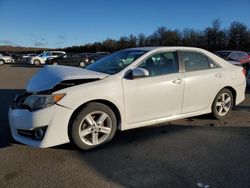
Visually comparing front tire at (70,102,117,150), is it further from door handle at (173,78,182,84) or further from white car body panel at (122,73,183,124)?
door handle at (173,78,182,84)

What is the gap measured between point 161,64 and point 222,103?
1759 millimetres

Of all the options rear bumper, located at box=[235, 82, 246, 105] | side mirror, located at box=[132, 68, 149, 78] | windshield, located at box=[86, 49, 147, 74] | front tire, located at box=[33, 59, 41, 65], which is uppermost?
windshield, located at box=[86, 49, 147, 74]

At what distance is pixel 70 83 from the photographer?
14.2 feet

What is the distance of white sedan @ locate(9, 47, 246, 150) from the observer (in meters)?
4.07

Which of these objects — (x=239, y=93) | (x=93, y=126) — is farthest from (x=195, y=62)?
(x=93, y=126)

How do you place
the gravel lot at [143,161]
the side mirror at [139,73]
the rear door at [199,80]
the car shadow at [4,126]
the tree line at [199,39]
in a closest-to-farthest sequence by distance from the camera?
the gravel lot at [143,161] → the side mirror at [139,73] → the car shadow at [4,126] → the rear door at [199,80] → the tree line at [199,39]

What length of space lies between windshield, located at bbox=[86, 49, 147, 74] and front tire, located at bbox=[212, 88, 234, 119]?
6.14 ft

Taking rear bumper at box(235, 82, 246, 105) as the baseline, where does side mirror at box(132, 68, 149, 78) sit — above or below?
above

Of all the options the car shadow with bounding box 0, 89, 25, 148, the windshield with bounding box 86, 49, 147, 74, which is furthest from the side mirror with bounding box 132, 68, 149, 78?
the car shadow with bounding box 0, 89, 25, 148

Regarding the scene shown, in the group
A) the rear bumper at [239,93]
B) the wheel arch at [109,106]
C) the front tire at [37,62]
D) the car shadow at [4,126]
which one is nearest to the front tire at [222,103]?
the rear bumper at [239,93]

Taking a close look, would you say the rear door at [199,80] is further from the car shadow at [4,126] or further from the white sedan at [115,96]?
the car shadow at [4,126]

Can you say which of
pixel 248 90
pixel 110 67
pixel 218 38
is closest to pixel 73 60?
pixel 248 90

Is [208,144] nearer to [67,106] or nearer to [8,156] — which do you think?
[67,106]

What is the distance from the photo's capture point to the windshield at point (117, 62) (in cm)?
488
